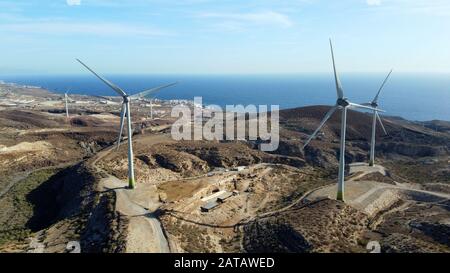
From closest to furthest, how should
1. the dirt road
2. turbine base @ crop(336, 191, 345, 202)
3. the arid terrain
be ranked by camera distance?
1. the dirt road
2. the arid terrain
3. turbine base @ crop(336, 191, 345, 202)

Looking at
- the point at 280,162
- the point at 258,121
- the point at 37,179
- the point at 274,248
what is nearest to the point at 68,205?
the point at 37,179

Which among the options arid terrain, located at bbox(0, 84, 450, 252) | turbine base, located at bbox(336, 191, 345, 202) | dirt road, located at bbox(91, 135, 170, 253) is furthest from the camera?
turbine base, located at bbox(336, 191, 345, 202)

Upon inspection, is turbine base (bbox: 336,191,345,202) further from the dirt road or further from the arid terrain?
the dirt road

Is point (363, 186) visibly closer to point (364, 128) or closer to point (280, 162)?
point (280, 162)

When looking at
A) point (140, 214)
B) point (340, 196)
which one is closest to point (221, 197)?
point (140, 214)

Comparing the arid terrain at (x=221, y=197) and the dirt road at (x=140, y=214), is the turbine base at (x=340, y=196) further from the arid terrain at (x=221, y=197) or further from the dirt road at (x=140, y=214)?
the dirt road at (x=140, y=214)

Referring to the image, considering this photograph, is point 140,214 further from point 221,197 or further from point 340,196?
point 340,196

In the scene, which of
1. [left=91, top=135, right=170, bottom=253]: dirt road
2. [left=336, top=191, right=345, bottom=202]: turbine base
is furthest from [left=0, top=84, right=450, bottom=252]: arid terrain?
[left=336, top=191, right=345, bottom=202]: turbine base

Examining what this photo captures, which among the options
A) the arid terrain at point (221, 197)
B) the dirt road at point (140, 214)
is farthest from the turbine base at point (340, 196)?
the dirt road at point (140, 214)
